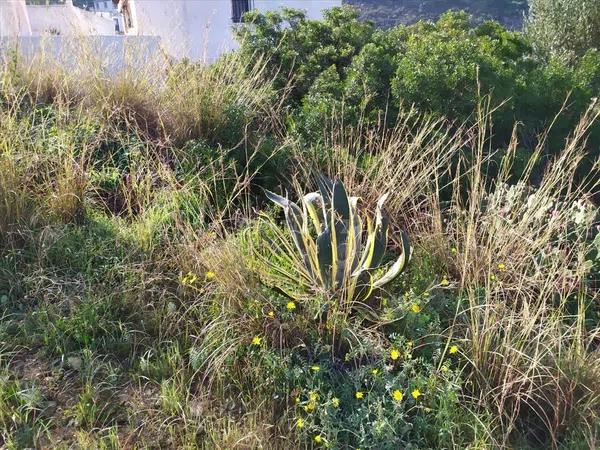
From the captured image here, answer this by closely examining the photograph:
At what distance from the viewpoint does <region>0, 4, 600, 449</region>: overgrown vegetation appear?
2340 mm

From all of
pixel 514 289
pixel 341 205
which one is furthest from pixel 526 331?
pixel 341 205

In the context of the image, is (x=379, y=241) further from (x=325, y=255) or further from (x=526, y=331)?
(x=526, y=331)

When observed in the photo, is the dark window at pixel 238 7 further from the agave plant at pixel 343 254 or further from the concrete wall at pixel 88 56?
the agave plant at pixel 343 254

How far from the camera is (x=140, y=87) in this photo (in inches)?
186

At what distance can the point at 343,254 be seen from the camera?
281cm

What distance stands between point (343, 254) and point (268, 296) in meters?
0.41

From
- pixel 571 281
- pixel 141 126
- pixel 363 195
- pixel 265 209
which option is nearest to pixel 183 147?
pixel 141 126

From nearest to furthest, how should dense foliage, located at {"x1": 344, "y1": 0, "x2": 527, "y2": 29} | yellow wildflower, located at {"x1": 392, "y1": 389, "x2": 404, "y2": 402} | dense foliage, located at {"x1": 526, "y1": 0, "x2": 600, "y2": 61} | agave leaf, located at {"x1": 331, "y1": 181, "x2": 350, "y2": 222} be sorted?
yellow wildflower, located at {"x1": 392, "y1": 389, "x2": 404, "y2": 402}, agave leaf, located at {"x1": 331, "y1": 181, "x2": 350, "y2": 222}, dense foliage, located at {"x1": 526, "y1": 0, "x2": 600, "y2": 61}, dense foliage, located at {"x1": 344, "y1": 0, "x2": 527, "y2": 29}

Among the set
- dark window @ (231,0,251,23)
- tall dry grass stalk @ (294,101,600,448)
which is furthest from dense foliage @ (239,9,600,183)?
dark window @ (231,0,251,23)

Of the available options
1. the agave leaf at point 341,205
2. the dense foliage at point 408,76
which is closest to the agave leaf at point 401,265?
the agave leaf at point 341,205

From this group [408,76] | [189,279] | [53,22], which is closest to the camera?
[189,279]

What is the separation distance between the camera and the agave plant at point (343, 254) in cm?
268

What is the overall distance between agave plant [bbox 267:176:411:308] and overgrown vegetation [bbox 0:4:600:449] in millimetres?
14

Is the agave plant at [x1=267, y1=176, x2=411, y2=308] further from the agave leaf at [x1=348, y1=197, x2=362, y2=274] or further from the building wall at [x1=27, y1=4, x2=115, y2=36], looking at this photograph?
the building wall at [x1=27, y1=4, x2=115, y2=36]
